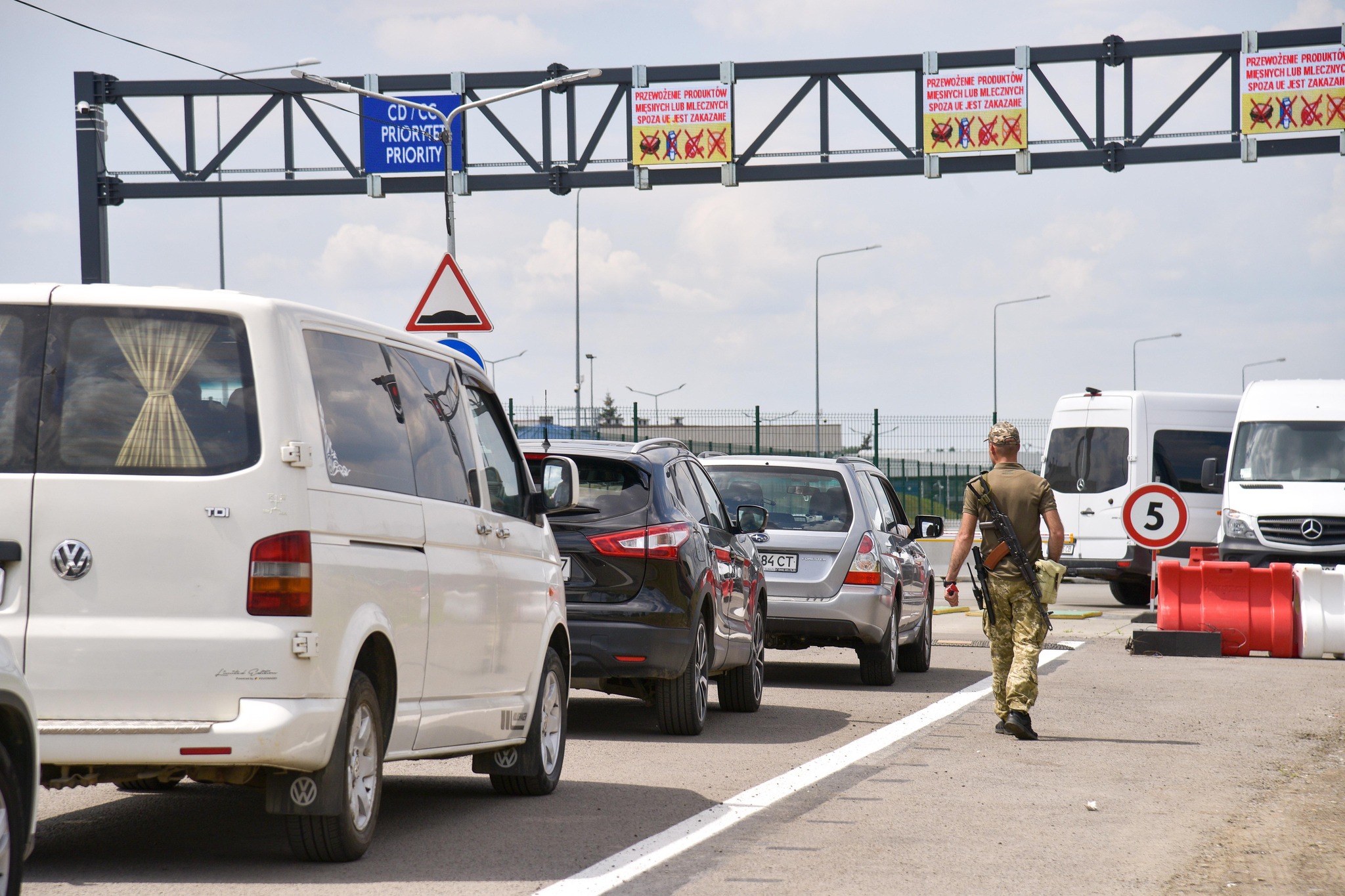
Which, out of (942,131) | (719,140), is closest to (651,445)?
(719,140)

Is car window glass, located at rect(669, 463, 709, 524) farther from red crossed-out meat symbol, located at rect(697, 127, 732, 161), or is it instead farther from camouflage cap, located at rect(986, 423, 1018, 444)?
red crossed-out meat symbol, located at rect(697, 127, 732, 161)

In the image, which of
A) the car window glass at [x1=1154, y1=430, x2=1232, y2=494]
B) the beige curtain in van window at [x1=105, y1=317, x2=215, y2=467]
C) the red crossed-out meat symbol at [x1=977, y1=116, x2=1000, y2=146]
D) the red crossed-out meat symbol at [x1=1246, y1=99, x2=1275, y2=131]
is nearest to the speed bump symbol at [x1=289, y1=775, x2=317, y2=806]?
the beige curtain in van window at [x1=105, y1=317, x2=215, y2=467]

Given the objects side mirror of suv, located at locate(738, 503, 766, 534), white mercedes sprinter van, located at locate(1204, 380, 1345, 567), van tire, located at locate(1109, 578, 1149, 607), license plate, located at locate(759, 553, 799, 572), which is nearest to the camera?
side mirror of suv, located at locate(738, 503, 766, 534)

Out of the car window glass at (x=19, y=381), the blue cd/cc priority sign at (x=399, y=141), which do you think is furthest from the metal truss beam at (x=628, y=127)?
the car window glass at (x=19, y=381)

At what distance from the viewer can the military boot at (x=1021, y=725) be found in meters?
10.5

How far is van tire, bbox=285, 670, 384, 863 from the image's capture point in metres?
6.12

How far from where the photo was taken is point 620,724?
11.3 metres

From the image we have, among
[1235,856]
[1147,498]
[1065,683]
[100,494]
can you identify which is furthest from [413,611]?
[1147,498]

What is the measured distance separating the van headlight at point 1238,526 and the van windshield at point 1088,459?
376 centimetres

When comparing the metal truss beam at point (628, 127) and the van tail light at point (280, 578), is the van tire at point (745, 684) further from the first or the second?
the metal truss beam at point (628, 127)

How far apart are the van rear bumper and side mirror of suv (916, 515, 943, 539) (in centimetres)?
965

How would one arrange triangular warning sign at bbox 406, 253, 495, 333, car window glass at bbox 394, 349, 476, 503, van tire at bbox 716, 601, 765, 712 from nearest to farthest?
1. car window glass at bbox 394, 349, 476, 503
2. van tire at bbox 716, 601, 765, 712
3. triangular warning sign at bbox 406, 253, 495, 333

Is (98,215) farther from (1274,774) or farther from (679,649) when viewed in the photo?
(1274,774)

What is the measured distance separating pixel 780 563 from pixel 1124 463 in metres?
12.6
